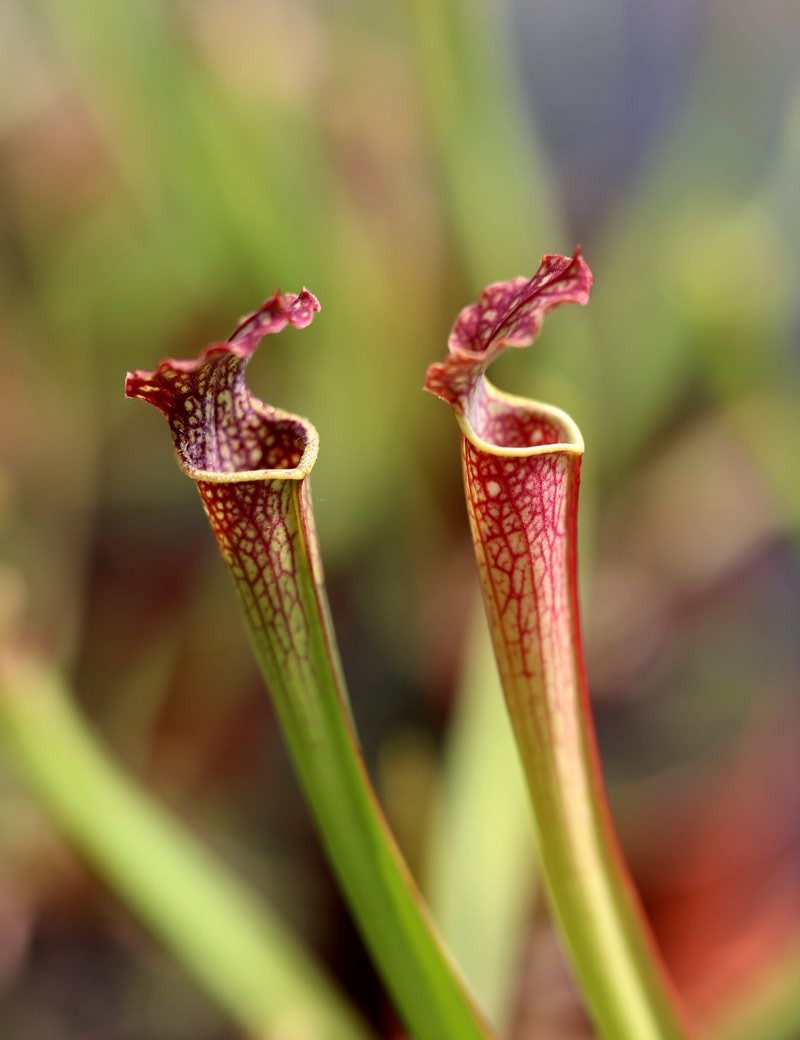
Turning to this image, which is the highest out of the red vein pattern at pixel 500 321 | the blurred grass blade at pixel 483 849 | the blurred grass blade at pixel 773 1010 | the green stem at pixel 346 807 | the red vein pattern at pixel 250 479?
the red vein pattern at pixel 500 321

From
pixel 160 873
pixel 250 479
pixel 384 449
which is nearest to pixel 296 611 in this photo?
pixel 250 479

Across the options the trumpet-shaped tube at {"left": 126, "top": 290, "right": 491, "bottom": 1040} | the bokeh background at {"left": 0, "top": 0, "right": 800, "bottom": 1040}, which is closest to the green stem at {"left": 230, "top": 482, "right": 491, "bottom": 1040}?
the trumpet-shaped tube at {"left": 126, "top": 290, "right": 491, "bottom": 1040}

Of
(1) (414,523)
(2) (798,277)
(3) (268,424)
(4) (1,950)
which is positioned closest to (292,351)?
(1) (414,523)

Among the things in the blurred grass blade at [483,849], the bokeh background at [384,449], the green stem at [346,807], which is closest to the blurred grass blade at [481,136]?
the bokeh background at [384,449]

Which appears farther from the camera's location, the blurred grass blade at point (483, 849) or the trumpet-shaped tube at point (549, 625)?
the blurred grass blade at point (483, 849)

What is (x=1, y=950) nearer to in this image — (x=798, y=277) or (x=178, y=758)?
(x=178, y=758)

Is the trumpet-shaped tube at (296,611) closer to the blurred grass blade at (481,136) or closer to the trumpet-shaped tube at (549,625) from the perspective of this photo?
the trumpet-shaped tube at (549,625)
